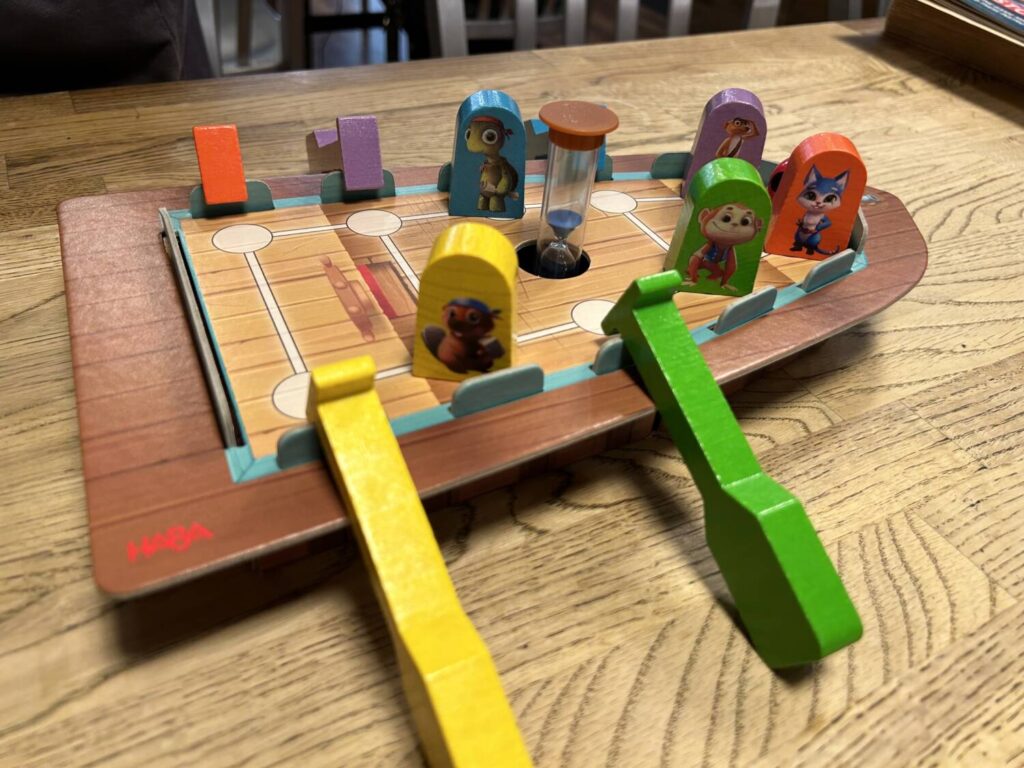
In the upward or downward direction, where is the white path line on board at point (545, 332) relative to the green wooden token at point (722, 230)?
downward

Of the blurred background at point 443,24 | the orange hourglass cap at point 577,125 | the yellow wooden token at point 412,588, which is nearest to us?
the yellow wooden token at point 412,588

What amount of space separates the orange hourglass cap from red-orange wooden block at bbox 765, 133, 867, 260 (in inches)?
7.0

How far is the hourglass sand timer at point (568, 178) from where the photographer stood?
0.61 meters

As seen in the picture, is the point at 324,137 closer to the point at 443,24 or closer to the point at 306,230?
the point at 306,230

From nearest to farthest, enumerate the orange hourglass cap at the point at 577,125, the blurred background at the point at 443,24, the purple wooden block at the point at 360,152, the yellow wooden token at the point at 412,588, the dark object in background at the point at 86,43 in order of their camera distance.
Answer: the yellow wooden token at the point at 412,588 → the orange hourglass cap at the point at 577,125 → the purple wooden block at the point at 360,152 → the dark object in background at the point at 86,43 → the blurred background at the point at 443,24

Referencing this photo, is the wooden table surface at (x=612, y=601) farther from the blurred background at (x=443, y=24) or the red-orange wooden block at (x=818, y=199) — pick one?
the blurred background at (x=443, y=24)

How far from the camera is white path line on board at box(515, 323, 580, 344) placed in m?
0.61

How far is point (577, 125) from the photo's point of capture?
0.60 metres

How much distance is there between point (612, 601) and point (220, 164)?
0.50m

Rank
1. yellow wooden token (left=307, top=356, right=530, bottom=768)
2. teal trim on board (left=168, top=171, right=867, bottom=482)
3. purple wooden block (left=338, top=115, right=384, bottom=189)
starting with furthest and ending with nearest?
purple wooden block (left=338, top=115, right=384, bottom=189), teal trim on board (left=168, top=171, right=867, bottom=482), yellow wooden token (left=307, top=356, right=530, bottom=768)

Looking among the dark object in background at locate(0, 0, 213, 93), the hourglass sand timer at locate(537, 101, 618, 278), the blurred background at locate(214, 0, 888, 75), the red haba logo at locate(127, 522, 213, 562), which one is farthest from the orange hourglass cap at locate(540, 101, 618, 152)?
the blurred background at locate(214, 0, 888, 75)

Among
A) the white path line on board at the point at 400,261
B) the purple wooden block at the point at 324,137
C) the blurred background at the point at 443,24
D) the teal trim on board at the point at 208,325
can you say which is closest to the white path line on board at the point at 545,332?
the white path line on board at the point at 400,261

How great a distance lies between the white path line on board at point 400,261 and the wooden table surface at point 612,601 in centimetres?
21

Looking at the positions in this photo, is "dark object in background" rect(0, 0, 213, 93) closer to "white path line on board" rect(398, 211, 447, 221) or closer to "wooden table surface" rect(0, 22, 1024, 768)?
"wooden table surface" rect(0, 22, 1024, 768)
